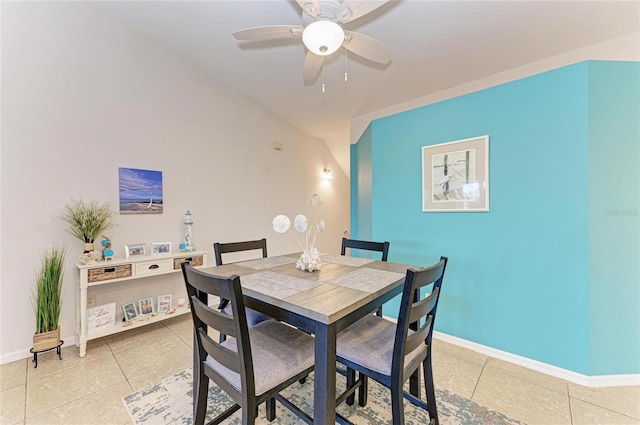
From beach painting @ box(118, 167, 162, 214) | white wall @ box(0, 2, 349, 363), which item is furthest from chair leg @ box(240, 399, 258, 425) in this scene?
beach painting @ box(118, 167, 162, 214)

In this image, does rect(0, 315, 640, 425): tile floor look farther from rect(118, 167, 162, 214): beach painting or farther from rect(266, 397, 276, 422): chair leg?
rect(118, 167, 162, 214): beach painting

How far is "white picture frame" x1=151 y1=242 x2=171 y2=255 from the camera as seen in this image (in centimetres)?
279

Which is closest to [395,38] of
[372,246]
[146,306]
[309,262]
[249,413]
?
[372,246]

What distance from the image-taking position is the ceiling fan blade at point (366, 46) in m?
1.72

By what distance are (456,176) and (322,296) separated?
1.81m

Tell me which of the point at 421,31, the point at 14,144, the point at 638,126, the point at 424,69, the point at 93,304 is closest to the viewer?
the point at 638,126

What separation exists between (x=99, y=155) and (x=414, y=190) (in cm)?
312

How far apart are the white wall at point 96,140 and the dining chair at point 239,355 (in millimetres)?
1984

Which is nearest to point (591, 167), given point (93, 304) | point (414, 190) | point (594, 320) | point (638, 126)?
point (638, 126)

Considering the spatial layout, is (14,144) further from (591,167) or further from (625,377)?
(625,377)

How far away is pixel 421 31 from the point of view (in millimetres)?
2346

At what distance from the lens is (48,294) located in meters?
2.16

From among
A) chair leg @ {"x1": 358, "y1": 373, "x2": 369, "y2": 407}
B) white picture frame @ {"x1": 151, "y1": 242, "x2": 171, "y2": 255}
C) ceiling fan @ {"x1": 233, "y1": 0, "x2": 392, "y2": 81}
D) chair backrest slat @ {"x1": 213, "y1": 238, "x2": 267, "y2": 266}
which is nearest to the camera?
ceiling fan @ {"x1": 233, "y1": 0, "x2": 392, "y2": 81}

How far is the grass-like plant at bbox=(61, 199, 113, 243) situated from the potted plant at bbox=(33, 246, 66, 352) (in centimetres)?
27
